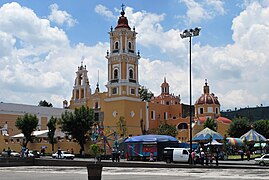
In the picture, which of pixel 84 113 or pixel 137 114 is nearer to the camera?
pixel 84 113

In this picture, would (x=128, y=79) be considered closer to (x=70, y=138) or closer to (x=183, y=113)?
(x=70, y=138)

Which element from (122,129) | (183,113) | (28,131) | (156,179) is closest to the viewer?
(156,179)

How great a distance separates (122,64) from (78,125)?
16830mm

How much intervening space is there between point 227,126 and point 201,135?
124ft

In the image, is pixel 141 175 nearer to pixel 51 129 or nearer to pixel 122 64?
pixel 51 129

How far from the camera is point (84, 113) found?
62500 millimetres

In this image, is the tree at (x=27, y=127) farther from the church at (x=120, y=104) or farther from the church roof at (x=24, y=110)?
the church roof at (x=24, y=110)

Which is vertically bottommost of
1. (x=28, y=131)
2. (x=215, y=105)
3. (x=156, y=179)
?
(x=156, y=179)

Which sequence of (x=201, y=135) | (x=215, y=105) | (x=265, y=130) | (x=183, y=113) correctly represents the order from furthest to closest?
(x=183, y=113) → (x=215, y=105) → (x=265, y=130) → (x=201, y=135)

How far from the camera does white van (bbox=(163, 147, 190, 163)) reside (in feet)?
127

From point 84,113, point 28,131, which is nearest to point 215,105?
point 84,113

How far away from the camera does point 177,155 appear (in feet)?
128

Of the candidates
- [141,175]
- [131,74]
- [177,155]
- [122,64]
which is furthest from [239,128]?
[141,175]

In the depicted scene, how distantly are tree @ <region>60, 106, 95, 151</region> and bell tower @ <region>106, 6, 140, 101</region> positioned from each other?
1275 cm
